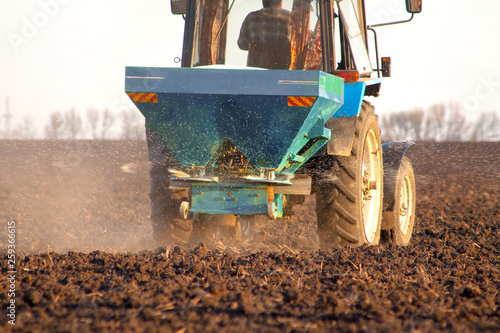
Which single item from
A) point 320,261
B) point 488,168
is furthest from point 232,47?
point 488,168

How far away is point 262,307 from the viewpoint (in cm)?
296

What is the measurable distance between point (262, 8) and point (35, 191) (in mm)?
7264

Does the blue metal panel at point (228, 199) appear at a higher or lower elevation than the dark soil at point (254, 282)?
higher

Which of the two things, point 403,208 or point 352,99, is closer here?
point 352,99

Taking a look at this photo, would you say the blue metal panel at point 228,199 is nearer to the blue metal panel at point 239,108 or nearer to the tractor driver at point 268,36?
the blue metal panel at point 239,108

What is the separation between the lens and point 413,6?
523cm

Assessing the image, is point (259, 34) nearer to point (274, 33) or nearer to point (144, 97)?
point (274, 33)

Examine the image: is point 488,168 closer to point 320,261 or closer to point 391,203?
point 391,203

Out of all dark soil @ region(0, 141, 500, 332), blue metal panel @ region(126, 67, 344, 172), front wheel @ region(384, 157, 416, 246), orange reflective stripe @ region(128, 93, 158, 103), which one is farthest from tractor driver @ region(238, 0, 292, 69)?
front wheel @ region(384, 157, 416, 246)

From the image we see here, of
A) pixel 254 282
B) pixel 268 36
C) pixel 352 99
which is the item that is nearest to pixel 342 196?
pixel 352 99

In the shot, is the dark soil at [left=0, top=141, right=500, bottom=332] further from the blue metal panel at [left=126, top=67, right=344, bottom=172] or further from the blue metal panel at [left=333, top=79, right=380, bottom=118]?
the blue metal panel at [left=333, top=79, right=380, bottom=118]

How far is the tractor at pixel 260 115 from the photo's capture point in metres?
4.41

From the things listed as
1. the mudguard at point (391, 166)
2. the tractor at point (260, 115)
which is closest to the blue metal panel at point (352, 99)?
the tractor at point (260, 115)

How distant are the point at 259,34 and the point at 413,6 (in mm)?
1409
